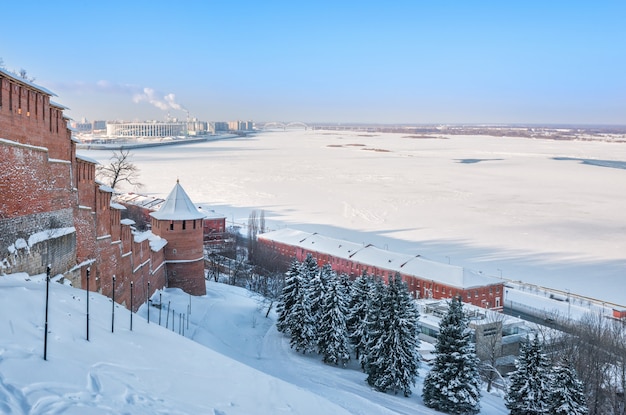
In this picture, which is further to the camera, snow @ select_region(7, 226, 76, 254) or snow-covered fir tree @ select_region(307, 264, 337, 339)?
snow-covered fir tree @ select_region(307, 264, 337, 339)

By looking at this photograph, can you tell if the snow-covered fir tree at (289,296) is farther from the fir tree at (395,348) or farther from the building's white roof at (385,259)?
the building's white roof at (385,259)

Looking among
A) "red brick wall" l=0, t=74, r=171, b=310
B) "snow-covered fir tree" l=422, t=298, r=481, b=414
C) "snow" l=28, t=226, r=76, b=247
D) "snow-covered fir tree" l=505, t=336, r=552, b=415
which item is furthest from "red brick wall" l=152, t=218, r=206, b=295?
"snow-covered fir tree" l=505, t=336, r=552, b=415

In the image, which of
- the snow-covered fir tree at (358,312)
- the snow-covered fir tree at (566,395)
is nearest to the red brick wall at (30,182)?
the snow-covered fir tree at (358,312)

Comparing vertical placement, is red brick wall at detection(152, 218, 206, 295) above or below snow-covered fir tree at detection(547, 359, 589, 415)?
above

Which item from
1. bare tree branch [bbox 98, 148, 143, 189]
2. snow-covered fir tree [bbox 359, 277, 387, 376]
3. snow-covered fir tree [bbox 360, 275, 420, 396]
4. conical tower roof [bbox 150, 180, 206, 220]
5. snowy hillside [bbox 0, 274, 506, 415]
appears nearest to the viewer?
snowy hillside [bbox 0, 274, 506, 415]

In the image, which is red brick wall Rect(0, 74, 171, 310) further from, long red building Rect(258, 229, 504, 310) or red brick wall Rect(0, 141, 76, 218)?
long red building Rect(258, 229, 504, 310)

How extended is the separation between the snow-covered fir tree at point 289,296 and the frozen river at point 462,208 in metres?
16.7

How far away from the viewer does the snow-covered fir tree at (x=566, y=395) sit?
48.1 feet

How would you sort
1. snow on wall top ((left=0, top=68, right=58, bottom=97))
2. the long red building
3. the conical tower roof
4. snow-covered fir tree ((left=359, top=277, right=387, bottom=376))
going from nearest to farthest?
snow on wall top ((left=0, top=68, right=58, bottom=97)), snow-covered fir tree ((left=359, top=277, right=387, bottom=376)), the conical tower roof, the long red building

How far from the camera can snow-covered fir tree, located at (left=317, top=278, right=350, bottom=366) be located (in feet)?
63.8

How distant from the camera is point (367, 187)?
65250 mm

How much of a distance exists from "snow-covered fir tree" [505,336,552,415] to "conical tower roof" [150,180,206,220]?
1492 centimetres

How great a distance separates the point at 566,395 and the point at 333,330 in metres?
7.44

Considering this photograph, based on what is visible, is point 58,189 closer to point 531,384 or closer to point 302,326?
point 302,326
